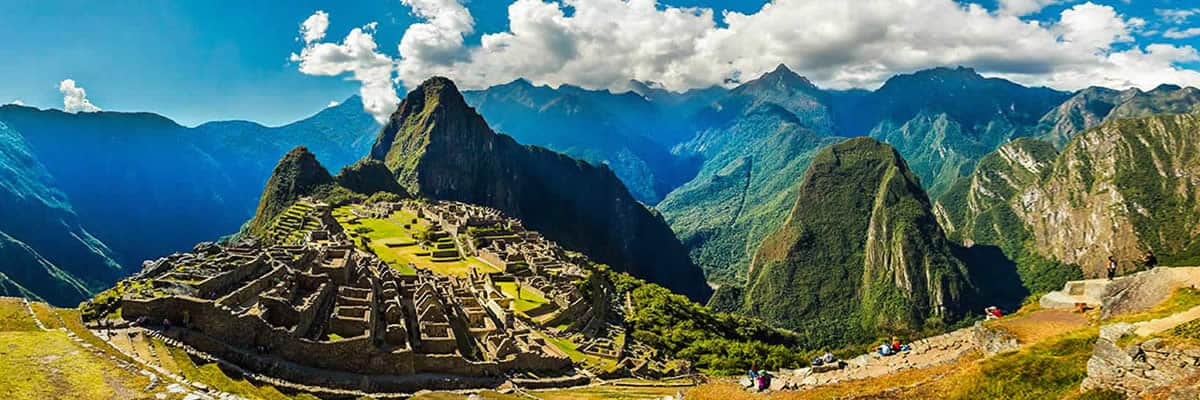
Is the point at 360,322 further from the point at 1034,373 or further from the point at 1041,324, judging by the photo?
the point at 1041,324

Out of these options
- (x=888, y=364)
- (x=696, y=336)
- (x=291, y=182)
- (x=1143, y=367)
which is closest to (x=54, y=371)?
(x=1143, y=367)

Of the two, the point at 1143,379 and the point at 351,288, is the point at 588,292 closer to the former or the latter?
the point at 351,288

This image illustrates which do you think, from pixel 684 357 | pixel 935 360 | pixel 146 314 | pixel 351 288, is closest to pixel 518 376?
pixel 351 288

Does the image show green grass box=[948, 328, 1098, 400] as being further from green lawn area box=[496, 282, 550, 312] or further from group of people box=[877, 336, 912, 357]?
green lawn area box=[496, 282, 550, 312]

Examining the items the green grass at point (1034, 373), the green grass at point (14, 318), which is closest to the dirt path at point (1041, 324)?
the green grass at point (1034, 373)

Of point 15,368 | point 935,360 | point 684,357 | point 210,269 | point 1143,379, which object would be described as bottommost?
point 684,357

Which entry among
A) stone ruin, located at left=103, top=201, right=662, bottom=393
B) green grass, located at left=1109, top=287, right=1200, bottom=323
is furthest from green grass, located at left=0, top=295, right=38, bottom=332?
green grass, located at left=1109, top=287, right=1200, bottom=323

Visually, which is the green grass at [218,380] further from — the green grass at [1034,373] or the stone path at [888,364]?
the green grass at [1034,373]

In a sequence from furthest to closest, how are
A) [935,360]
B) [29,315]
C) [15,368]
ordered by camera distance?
[935,360] < [29,315] < [15,368]
